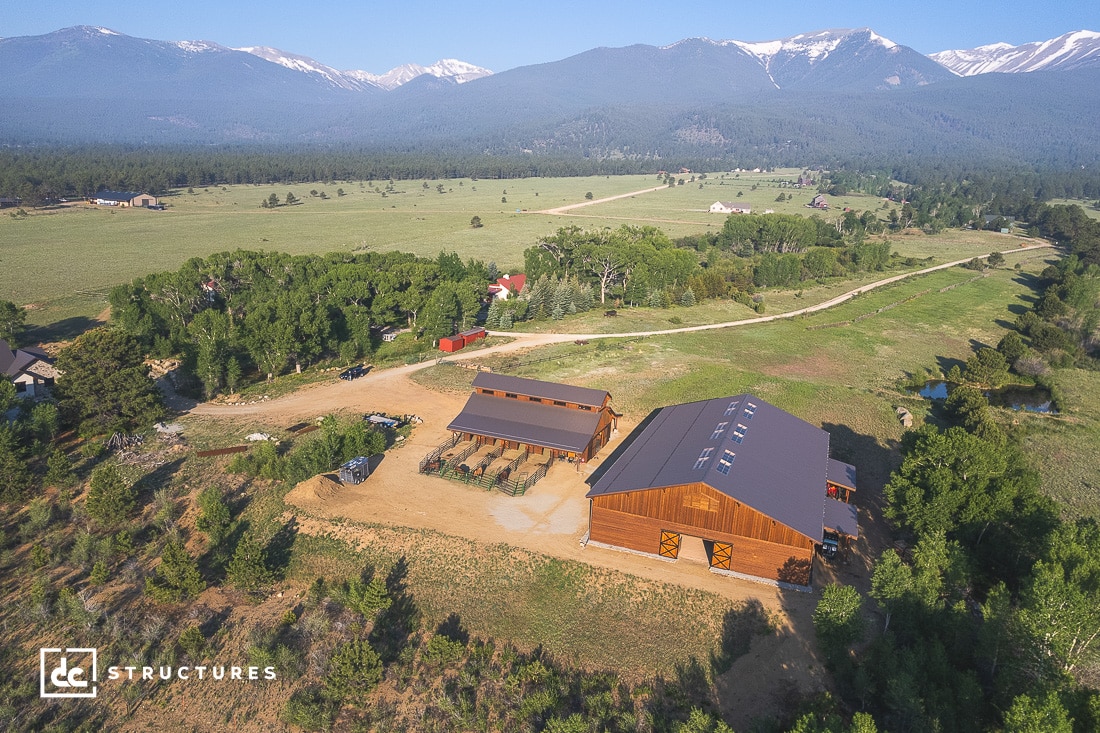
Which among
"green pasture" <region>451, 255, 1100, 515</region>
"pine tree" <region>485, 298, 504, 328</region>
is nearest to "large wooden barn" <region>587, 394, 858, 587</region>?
"green pasture" <region>451, 255, 1100, 515</region>

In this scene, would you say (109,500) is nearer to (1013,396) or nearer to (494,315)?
(494,315)

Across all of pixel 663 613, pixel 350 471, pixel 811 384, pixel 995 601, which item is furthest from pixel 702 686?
pixel 811 384

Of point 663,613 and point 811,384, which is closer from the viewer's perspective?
point 663,613

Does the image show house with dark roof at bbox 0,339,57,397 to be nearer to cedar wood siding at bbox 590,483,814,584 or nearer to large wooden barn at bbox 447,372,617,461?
large wooden barn at bbox 447,372,617,461

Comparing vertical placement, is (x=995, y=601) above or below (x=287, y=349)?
below

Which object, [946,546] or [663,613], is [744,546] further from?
[946,546]

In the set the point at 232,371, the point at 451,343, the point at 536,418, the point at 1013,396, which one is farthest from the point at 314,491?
the point at 1013,396
